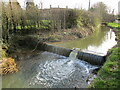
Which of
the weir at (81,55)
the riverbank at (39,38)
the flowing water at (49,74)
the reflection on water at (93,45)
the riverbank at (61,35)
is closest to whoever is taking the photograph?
the flowing water at (49,74)

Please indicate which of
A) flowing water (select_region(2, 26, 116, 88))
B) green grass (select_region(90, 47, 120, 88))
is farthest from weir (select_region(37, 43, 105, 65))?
green grass (select_region(90, 47, 120, 88))

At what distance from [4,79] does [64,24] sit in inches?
472

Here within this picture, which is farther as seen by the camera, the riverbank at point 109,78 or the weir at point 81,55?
the weir at point 81,55

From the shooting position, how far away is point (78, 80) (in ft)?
19.9

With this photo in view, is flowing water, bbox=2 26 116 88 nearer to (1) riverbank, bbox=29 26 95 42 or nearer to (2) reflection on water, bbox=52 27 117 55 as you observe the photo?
(2) reflection on water, bbox=52 27 117 55

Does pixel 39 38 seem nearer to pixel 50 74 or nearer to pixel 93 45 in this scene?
pixel 93 45

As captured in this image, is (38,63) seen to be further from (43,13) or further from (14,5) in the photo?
(43,13)

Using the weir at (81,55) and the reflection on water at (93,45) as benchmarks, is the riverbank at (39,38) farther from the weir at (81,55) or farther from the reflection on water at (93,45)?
the reflection on water at (93,45)

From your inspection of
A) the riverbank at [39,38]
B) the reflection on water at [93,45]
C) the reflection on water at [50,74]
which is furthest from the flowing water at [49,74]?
the reflection on water at [93,45]

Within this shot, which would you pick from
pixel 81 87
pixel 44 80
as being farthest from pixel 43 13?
pixel 81 87

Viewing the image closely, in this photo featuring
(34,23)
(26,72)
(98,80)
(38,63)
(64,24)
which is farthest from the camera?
(64,24)

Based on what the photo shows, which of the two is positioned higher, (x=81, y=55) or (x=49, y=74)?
(x=81, y=55)

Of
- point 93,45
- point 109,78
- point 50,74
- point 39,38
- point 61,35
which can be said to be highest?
point 61,35

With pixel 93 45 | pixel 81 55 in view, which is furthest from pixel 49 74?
pixel 93 45
